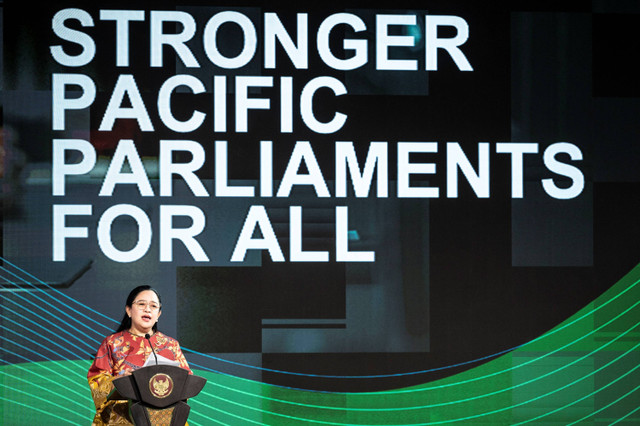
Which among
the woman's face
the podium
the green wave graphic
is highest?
the woman's face

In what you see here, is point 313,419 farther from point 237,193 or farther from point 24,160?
point 24,160

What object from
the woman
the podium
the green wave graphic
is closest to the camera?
the podium

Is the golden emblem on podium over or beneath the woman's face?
beneath

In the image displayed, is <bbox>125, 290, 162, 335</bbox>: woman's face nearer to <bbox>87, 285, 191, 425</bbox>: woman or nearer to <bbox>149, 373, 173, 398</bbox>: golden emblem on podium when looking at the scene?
<bbox>87, 285, 191, 425</bbox>: woman

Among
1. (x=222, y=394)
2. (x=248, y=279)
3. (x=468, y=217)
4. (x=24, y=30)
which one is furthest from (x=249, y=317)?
(x=24, y=30)

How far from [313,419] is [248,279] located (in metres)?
0.77

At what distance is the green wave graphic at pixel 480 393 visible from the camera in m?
3.33

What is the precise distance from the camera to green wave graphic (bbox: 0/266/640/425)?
3.33 meters

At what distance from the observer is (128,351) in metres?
2.50

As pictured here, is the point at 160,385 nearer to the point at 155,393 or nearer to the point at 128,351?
the point at 155,393

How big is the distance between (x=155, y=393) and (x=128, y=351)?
430 millimetres

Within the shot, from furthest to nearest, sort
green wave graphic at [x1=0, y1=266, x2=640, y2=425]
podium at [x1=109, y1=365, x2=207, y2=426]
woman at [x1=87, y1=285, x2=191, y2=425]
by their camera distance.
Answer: green wave graphic at [x1=0, y1=266, x2=640, y2=425], woman at [x1=87, y1=285, x2=191, y2=425], podium at [x1=109, y1=365, x2=207, y2=426]

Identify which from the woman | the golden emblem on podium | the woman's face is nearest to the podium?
the golden emblem on podium

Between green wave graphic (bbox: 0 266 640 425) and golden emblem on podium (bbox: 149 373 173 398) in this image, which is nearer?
golden emblem on podium (bbox: 149 373 173 398)
